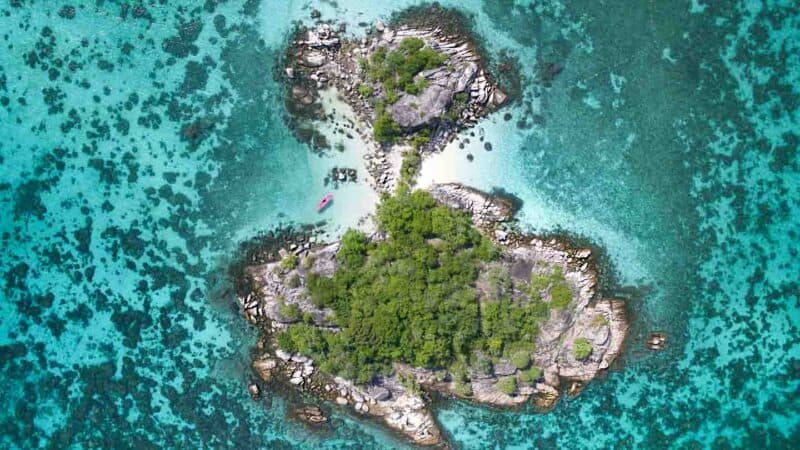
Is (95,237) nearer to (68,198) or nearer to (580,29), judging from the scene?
(68,198)

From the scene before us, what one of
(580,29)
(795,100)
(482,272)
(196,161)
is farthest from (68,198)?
(795,100)

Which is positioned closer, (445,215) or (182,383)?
(445,215)

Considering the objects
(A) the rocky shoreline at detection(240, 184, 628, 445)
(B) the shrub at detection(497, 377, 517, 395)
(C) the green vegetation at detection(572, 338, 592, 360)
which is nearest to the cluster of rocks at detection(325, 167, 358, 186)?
(A) the rocky shoreline at detection(240, 184, 628, 445)

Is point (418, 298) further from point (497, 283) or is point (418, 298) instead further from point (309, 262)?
point (309, 262)

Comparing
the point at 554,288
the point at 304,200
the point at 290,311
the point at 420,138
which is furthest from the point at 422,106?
the point at 290,311

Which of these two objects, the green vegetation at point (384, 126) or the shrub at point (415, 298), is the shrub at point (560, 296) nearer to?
the shrub at point (415, 298)
